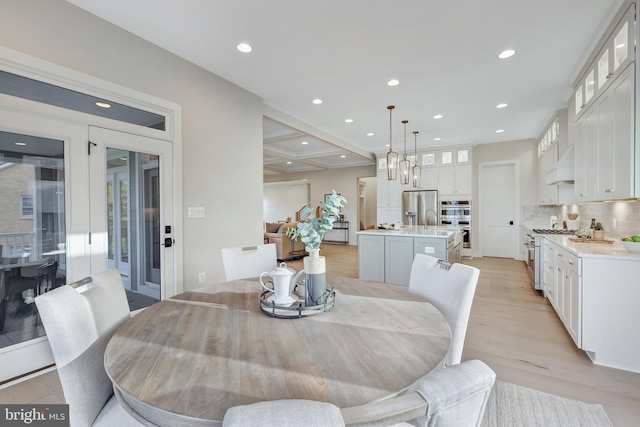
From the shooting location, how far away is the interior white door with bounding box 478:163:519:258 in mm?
6746

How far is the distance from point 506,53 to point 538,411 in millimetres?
3228

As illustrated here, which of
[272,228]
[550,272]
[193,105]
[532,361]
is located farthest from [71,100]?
[272,228]

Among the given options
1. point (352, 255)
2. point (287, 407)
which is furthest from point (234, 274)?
point (352, 255)

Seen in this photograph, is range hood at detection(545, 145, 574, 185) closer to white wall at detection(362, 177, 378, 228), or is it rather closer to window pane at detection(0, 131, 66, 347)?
window pane at detection(0, 131, 66, 347)

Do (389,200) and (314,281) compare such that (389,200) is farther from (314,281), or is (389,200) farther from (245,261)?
(314,281)

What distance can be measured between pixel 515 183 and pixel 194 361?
25.3 feet

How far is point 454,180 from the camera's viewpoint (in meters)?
6.88

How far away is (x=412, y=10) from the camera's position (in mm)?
2355

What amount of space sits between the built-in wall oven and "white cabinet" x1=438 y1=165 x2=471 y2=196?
0.24m

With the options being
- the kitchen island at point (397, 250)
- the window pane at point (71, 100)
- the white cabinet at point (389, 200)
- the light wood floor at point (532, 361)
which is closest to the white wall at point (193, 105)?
the window pane at point (71, 100)

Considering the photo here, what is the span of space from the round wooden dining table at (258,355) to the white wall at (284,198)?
10.6m

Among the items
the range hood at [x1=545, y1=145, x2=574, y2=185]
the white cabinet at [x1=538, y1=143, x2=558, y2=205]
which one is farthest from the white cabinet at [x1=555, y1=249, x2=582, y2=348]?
the white cabinet at [x1=538, y1=143, x2=558, y2=205]

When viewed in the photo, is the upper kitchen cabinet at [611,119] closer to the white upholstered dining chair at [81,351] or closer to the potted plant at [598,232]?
the potted plant at [598,232]
